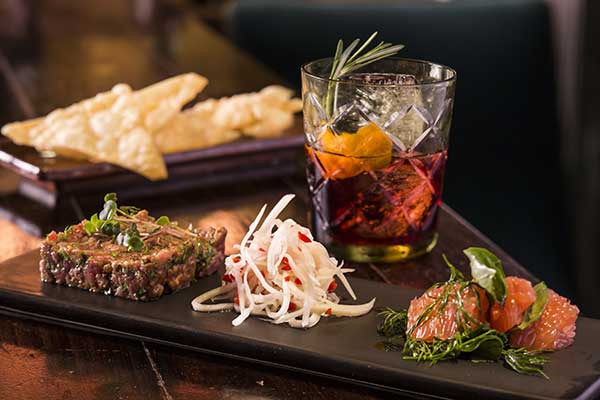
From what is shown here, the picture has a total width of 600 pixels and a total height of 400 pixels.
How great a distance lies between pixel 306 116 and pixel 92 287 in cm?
44

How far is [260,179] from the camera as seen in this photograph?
6.46ft

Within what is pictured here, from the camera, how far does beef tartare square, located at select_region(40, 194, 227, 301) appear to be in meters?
1.27

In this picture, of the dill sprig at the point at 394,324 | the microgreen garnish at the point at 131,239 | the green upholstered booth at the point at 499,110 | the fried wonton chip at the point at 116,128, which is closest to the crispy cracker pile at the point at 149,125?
the fried wonton chip at the point at 116,128

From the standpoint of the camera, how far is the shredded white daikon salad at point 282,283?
1.23 metres

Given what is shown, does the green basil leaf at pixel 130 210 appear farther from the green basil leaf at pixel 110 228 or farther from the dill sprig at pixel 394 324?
the dill sprig at pixel 394 324

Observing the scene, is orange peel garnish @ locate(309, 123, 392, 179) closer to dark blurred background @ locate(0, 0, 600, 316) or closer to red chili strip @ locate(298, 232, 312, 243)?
red chili strip @ locate(298, 232, 312, 243)

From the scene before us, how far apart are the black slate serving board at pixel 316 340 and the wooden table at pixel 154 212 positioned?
A: 23mm

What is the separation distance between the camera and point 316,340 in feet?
3.86

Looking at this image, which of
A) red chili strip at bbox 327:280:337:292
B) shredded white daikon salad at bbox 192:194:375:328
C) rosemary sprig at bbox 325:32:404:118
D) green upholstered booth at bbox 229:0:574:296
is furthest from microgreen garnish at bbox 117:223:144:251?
green upholstered booth at bbox 229:0:574:296

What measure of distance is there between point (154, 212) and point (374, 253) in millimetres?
443

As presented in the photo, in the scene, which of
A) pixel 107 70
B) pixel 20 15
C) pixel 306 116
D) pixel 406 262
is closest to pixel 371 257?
pixel 406 262

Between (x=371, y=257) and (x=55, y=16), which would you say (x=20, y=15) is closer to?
(x=55, y=16)

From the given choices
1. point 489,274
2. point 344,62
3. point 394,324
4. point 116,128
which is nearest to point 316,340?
point 394,324

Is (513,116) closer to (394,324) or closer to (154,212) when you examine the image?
(154,212)
